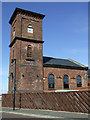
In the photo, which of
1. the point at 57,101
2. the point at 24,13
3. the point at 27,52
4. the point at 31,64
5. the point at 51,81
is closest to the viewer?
the point at 57,101

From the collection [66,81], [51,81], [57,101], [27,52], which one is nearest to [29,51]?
[27,52]

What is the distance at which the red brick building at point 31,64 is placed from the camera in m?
23.8

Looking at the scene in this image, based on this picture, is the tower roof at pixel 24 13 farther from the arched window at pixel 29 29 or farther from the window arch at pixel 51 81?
the window arch at pixel 51 81

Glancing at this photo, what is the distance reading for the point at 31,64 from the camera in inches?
982

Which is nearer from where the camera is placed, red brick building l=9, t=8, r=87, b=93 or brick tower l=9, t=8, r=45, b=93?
brick tower l=9, t=8, r=45, b=93

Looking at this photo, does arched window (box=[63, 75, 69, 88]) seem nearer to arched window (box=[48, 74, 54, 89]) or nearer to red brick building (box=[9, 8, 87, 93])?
red brick building (box=[9, 8, 87, 93])

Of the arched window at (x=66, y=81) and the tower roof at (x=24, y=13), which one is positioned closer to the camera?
the tower roof at (x=24, y=13)

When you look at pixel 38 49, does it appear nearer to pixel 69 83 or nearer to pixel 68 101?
pixel 69 83

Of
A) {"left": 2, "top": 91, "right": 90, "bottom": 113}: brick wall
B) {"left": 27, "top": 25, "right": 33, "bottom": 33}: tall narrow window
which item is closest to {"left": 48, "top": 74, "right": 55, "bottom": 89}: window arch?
{"left": 2, "top": 91, "right": 90, "bottom": 113}: brick wall

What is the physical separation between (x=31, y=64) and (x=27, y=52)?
2262 millimetres

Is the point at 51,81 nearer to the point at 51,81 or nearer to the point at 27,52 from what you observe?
the point at 51,81

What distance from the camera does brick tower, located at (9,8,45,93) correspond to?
23.6 m

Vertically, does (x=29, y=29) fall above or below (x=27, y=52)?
above

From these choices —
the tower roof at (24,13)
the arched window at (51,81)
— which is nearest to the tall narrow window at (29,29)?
the tower roof at (24,13)
